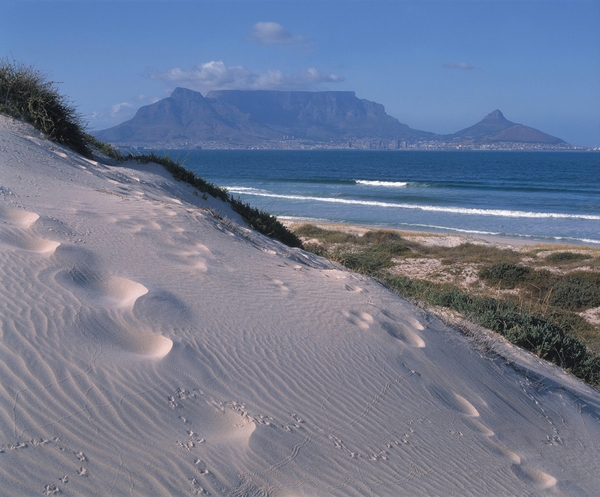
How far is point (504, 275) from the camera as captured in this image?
49.9ft

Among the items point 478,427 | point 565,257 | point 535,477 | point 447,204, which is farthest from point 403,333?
point 447,204

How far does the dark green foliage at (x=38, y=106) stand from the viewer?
10211 mm

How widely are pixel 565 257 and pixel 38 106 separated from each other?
57.8ft

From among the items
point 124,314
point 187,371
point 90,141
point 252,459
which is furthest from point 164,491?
point 90,141

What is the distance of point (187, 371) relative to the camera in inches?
144

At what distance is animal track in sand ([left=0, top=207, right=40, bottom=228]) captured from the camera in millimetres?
5184

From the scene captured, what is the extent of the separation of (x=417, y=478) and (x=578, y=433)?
2534 mm

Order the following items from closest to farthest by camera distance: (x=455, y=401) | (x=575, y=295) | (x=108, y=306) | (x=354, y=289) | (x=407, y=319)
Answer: (x=108, y=306) < (x=455, y=401) < (x=407, y=319) < (x=354, y=289) < (x=575, y=295)

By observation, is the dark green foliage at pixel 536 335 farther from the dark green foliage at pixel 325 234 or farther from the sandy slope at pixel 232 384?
the dark green foliage at pixel 325 234

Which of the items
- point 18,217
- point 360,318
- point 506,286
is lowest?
point 506,286

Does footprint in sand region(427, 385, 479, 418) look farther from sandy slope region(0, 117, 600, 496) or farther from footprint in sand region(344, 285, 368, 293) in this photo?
footprint in sand region(344, 285, 368, 293)

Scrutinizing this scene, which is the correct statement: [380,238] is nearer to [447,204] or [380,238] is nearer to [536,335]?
[536,335]

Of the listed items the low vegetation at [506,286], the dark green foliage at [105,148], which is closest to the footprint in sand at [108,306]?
the low vegetation at [506,286]

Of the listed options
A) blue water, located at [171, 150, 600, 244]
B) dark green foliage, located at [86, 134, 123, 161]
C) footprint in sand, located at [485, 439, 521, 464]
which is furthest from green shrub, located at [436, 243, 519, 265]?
footprint in sand, located at [485, 439, 521, 464]
